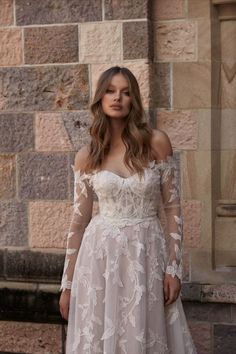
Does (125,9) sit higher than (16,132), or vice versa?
(125,9)

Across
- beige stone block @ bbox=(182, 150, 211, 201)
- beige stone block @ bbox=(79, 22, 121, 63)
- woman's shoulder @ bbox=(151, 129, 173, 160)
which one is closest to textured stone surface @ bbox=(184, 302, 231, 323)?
beige stone block @ bbox=(182, 150, 211, 201)

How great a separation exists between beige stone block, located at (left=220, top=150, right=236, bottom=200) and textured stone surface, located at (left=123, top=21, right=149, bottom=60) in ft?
2.64

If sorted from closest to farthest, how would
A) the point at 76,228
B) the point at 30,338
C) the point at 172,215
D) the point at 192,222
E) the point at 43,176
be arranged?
1. the point at 172,215
2. the point at 76,228
3. the point at 192,222
4. the point at 43,176
5. the point at 30,338

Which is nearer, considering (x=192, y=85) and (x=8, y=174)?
(x=192, y=85)

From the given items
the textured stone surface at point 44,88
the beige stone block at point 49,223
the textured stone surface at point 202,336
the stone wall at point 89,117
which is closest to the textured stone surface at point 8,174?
the stone wall at point 89,117

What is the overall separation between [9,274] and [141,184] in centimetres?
175

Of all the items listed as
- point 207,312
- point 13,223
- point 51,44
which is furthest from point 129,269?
point 51,44

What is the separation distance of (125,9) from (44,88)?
710mm

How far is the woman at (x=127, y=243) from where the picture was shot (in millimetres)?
2992

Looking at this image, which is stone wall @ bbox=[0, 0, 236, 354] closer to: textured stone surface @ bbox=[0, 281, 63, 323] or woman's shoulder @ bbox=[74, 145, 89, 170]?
textured stone surface @ bbox=[0, 281, 63, 323]

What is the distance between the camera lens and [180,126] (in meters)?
4.20

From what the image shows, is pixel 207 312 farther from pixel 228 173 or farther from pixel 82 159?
pixel 82 159

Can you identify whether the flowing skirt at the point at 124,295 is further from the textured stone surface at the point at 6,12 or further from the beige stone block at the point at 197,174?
the textured stone surface at the point at 6,12

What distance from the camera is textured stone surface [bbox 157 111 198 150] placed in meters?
4.18
